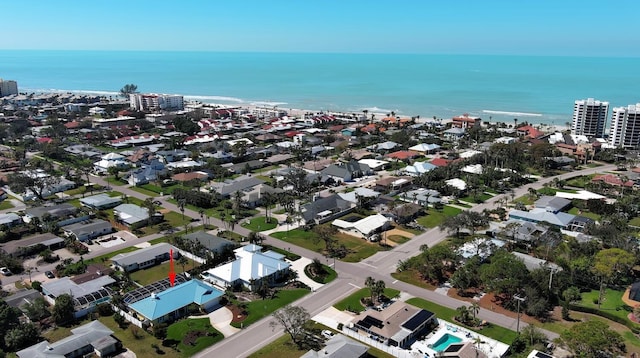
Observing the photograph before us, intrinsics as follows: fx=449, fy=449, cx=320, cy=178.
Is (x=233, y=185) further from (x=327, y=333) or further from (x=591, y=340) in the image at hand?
(x=591, y=340)

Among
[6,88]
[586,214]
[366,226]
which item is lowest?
[366,226]

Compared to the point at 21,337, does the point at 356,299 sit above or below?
above

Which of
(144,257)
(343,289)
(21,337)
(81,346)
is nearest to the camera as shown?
(81,346)

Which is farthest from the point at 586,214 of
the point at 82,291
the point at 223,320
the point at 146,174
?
the point at 146,174

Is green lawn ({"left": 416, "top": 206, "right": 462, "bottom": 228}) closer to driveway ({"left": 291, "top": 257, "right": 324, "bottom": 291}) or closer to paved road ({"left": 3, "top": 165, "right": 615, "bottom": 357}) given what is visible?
paved road ({"left": 3, "top": 165, "right": 615, "bottom": 357})

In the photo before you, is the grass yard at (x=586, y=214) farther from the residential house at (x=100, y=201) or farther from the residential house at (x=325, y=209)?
the residential house at (x=100, y=201)

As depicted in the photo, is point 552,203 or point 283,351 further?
point 552,203
